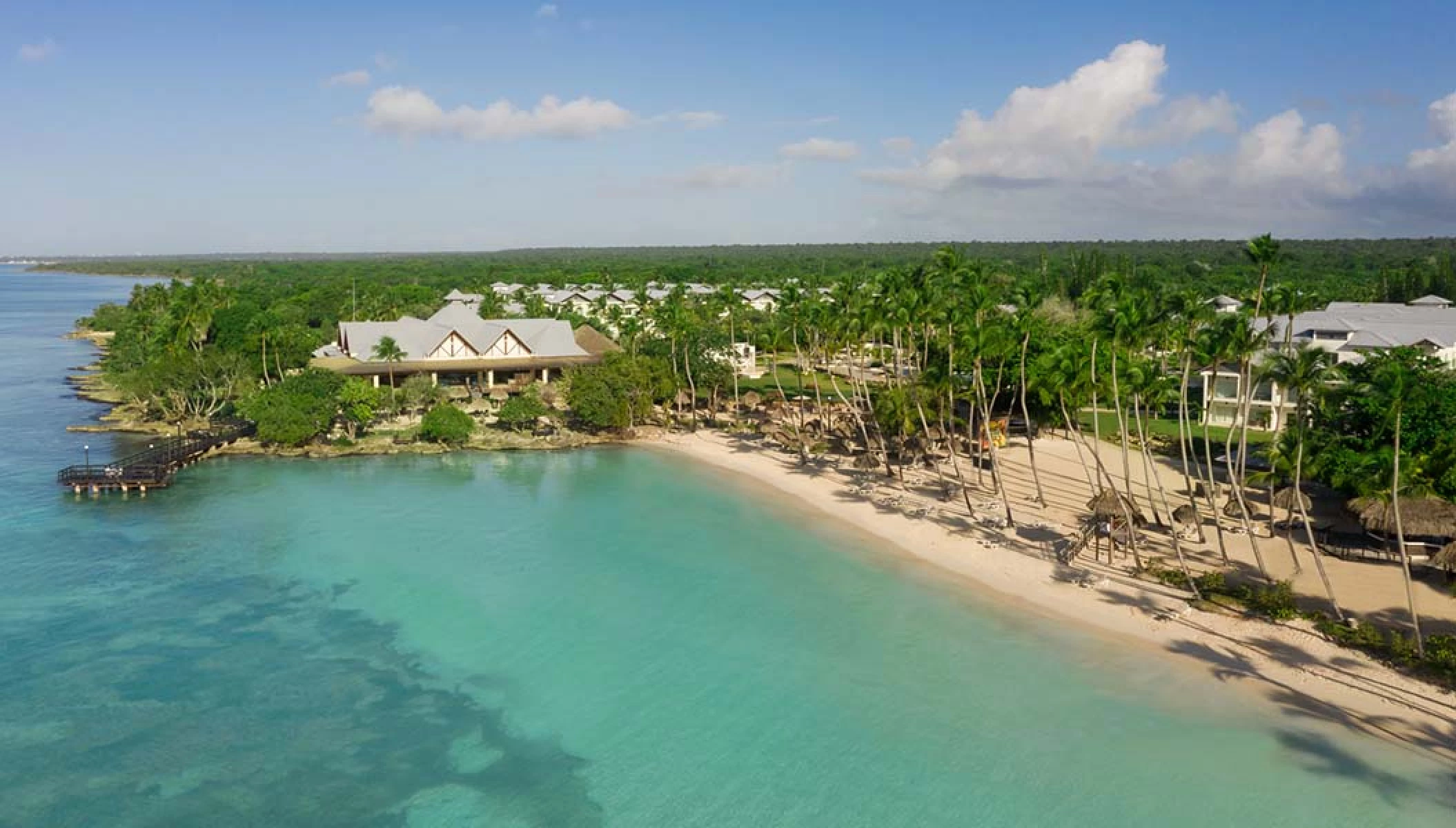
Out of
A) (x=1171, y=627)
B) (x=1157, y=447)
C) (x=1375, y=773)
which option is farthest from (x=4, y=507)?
(x=1157, y=447)

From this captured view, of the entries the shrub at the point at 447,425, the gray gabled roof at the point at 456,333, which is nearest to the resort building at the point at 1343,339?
the shrub at the point at 447,425

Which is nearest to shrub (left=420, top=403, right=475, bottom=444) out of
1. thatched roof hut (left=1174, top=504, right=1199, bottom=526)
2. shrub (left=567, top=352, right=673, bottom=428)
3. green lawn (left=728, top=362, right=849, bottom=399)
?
shrub (left=567, top=352, right=673, bottom=428)

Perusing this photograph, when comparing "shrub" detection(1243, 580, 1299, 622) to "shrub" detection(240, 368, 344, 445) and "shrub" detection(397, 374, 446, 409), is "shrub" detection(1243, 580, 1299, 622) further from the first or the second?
"shrub" detection(397, 374, 446, 409)

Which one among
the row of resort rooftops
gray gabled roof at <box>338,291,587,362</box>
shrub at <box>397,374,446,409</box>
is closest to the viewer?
shrub at <box>397,374,446,409</box>

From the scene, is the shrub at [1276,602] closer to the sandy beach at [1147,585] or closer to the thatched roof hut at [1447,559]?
the sandy beach at [1147,585]

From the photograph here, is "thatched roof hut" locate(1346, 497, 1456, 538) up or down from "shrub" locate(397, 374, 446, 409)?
down

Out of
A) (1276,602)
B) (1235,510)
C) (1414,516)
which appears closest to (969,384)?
(1235,510)
